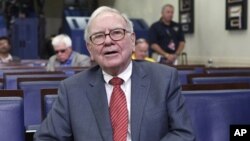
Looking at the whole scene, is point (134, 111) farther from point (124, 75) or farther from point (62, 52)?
point (62, 52)

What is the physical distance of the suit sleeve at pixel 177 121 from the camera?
174cm


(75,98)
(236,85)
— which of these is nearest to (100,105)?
(75,98)

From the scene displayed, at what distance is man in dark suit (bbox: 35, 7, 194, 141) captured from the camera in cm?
175

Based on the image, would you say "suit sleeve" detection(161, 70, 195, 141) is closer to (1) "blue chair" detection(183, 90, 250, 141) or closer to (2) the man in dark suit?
(2) the man in dark suit

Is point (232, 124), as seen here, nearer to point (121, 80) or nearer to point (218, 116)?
point (218, 116)

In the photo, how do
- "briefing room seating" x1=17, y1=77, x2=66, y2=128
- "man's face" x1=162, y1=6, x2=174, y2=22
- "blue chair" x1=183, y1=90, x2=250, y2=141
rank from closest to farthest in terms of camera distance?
"blue chair" x1=183, y1=90, x2=250, y2=141 < "briefing room seating" x1=17, y1=77, x2=66, y2=128 < "man's face" x1=162, y1=6, x2=174, y2=22

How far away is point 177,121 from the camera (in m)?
1.74

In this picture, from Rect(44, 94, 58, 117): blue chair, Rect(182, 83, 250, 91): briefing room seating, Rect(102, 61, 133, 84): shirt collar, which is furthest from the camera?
Rect(182, 83, 250, 91): briefing room seating

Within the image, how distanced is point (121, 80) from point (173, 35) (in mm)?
4967

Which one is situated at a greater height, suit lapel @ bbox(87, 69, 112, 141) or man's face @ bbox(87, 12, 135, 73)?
man's face @ bbox(87, 12, 135, 73)

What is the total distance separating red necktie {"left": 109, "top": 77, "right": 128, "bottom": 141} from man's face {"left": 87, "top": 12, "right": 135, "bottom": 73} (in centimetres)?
9

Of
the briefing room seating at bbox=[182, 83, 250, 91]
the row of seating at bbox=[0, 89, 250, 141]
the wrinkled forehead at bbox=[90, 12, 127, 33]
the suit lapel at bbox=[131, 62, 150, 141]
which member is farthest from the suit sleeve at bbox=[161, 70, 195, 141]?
the briefing room seating at bbox=[182, 83, 250, 91]

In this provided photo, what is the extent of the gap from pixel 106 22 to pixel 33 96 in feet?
3.76

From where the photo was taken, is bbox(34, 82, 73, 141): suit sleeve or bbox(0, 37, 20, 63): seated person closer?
bbox(34, 82, 73, 141): suit sleeve
